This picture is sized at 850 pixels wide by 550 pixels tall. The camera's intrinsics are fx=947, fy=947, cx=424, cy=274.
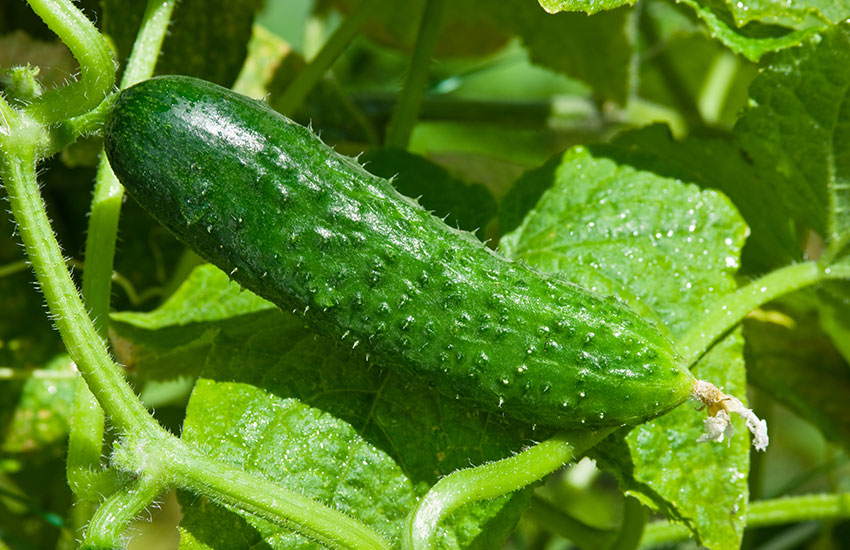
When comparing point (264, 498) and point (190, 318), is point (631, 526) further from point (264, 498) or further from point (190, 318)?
point (190, 318)

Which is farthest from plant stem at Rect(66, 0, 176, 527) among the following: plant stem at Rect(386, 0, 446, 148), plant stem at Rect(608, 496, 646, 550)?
plant stem at Rect(608, 496, 646, 550)

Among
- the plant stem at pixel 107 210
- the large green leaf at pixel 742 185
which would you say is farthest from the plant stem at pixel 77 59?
the large green leaf at pixel 742 185

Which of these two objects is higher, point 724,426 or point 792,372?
point 792,372

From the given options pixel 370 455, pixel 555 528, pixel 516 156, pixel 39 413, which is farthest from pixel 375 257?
pixel 516 156

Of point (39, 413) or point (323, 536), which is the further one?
point (39, 413)

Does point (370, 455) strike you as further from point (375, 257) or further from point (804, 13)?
point (804, 13)

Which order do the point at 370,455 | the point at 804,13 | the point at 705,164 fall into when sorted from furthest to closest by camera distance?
the point at 705,164, the point at 804,13, the point at 370,455

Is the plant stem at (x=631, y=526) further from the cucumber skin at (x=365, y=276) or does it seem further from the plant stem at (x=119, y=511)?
the plant stem at (x=119, y=511)

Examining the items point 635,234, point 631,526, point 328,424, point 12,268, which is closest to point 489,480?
point 328,424
